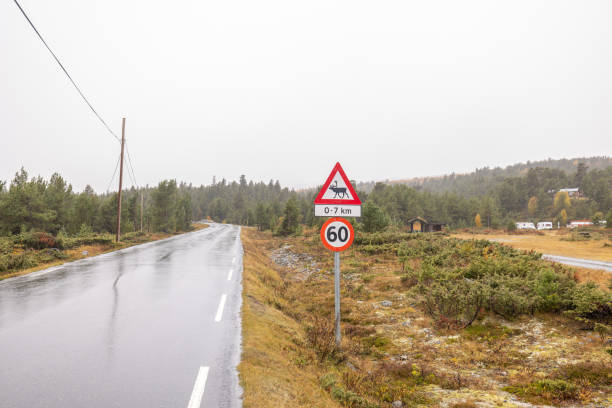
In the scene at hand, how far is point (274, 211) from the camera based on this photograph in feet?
277

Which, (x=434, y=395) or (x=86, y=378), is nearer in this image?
(x=86, y=378)

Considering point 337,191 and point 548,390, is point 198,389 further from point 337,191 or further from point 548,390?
point 548,390

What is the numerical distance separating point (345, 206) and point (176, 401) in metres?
4.00

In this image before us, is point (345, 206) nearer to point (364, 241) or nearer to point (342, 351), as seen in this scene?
A: point (342, 351)

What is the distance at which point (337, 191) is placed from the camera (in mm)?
6051

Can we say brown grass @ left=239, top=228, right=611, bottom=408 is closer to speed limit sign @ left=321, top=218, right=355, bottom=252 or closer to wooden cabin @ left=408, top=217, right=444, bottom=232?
speed limit sign @ left=321, top=218, right=355, bottom=252

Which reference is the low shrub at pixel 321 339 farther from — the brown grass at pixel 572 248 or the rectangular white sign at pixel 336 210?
the brown grass at pixel 572 248

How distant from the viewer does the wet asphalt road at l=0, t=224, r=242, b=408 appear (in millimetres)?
3525

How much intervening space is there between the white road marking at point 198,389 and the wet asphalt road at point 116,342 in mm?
23

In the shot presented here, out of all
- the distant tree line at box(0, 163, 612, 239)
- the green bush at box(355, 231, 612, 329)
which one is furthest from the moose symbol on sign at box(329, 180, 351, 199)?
the distant tree line at box(0, 163, 612, 239)

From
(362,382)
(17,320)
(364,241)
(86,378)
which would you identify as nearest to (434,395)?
(362,382)

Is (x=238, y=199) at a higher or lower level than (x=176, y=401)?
higher

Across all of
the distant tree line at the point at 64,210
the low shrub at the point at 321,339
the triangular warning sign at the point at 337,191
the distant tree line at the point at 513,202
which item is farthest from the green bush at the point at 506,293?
the distant tree line at the point at 513,202

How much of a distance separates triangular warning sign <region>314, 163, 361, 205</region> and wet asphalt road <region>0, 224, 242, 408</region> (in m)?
3.04
